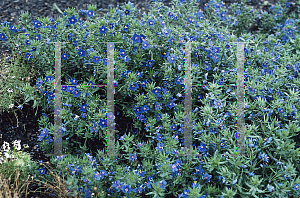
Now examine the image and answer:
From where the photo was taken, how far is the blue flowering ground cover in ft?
9.30

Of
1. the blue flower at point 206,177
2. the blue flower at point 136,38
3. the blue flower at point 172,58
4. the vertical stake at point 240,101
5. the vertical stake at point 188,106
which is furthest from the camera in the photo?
the blue flower at point 136,38

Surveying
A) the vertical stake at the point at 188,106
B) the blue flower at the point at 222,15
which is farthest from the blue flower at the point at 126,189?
the blue flower at the point at 222,15

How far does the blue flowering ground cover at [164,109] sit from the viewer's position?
2836mm

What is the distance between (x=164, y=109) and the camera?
362cm

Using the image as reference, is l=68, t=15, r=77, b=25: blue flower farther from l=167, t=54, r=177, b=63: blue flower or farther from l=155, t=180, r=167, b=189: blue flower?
l=155, t=180, r=167, b=189: blue flower

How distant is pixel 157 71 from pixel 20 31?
1741mm

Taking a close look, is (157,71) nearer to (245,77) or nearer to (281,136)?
(245,77)

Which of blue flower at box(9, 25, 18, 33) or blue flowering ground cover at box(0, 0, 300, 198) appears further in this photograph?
blue flower at box(9, 25, 18, 33)

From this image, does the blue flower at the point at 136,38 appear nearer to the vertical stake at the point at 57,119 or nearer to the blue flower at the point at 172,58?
the blue flower at the point at 172,58

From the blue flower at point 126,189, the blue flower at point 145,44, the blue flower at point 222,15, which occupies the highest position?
the blue flower at point 222,15

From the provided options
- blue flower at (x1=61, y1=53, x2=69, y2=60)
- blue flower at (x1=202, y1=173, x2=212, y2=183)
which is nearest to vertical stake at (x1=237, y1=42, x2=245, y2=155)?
blue flower at (x1=202, y1=173, x2=212, y2=183)

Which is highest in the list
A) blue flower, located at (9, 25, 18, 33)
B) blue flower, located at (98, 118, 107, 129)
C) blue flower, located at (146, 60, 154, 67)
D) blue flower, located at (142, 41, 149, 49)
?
blue flower, located at (9, 25, 18, 33)

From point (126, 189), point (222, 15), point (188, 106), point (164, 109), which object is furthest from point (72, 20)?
point (222, 15)

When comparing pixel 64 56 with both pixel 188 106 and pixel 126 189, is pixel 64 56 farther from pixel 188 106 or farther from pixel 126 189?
pixel 126 189
